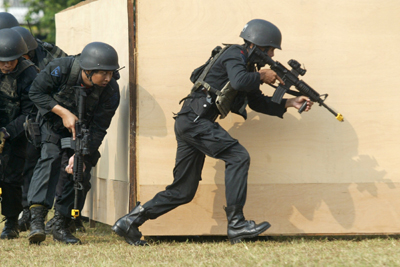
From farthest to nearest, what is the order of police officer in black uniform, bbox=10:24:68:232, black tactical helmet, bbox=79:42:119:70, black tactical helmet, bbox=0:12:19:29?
black tactical helmet, bbox=0:12:19:29
police officer in black uniform, bbox=10:24:68:232
black tactical helmet, bbox=79:42:119:70

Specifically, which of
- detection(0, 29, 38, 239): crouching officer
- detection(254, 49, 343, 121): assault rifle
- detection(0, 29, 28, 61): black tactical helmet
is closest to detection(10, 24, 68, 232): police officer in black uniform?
detection(0, 29, 38, 239): crouching officer

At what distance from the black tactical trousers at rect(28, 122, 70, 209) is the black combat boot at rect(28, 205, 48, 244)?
0.18 feet

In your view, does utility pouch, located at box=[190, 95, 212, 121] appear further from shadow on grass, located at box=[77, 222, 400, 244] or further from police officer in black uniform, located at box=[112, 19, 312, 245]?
shadow on grass, located at box=[77, 222, 400, 244]

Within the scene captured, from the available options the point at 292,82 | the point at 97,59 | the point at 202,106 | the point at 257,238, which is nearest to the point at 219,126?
the point at 202,106

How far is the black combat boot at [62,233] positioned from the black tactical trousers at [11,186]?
2.42 ft

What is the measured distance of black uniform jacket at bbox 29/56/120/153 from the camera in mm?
5117

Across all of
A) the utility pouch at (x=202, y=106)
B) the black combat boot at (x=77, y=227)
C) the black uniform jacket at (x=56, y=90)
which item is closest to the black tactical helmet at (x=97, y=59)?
the black uniform jacket at (x=56, y=90)

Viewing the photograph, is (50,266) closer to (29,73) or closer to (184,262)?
(184,262)

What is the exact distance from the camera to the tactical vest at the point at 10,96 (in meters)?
5.57

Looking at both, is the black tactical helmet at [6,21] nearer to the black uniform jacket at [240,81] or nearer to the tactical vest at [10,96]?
the tactical vest at [10,96]

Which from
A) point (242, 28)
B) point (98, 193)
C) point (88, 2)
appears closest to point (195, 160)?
point (242, 28)

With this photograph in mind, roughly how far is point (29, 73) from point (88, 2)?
4.74ft

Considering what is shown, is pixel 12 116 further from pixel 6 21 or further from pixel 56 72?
pixel 6 21

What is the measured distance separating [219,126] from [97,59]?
1.26m
